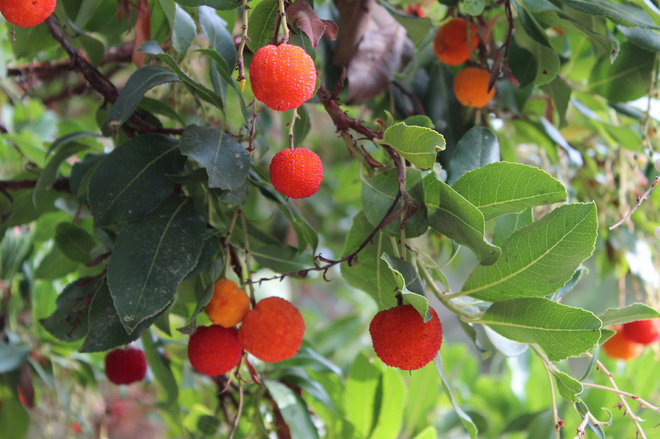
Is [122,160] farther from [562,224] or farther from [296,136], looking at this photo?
[562,224]

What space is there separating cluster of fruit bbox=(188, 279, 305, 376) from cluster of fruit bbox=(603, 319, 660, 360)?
24.0 inches

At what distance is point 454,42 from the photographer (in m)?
0.82

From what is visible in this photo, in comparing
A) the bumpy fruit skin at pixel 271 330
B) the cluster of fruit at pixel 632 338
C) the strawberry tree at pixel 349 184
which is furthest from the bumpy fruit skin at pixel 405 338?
the cluster of fruit at pixel 632 338

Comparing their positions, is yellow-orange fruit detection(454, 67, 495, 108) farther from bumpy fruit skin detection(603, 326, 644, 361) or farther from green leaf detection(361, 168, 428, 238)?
bumpy fruit skin detection(603, 326, 644, 361)

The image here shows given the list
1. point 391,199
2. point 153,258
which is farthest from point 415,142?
point 153,258

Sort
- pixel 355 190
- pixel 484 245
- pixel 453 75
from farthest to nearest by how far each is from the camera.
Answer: pixel 355 190
pixel 453 75
pixel 484 245

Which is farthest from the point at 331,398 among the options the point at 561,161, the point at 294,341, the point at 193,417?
the point at 561,161

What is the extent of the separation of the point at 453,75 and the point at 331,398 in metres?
0.52

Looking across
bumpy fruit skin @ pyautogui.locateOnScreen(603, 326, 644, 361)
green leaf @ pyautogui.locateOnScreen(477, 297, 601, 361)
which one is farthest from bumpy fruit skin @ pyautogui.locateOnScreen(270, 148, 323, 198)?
bumpy fruit skin @ pyautogui.locateOnScreen(603, 326, 644, 361)

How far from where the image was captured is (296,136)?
2.43 feet

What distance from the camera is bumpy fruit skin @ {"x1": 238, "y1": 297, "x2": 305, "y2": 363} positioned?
650 millimetres

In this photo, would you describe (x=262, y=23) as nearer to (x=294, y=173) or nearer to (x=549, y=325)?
(x=294, y=173)

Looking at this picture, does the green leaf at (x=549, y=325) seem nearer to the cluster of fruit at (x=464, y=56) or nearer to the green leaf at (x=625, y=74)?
the cluster of fruit at (x=464, y=56)

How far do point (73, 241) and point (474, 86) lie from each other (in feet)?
1.77
